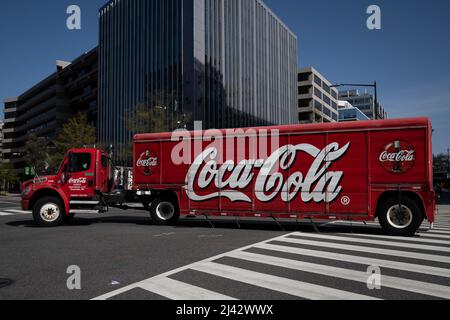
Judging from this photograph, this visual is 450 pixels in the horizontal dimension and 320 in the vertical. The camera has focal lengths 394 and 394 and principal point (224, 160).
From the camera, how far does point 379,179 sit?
12039 mm

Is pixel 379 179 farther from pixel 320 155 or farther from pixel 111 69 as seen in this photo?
→ pixel 111 69

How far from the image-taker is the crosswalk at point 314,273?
18.7 feet

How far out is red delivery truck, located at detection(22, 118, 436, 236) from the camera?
465 inches

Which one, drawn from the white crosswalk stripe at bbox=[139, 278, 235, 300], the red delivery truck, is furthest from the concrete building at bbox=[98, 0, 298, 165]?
the white crosswalk stripe at bbox=[139, 278, 235, 300]

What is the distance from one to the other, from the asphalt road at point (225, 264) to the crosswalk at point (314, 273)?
2 cm

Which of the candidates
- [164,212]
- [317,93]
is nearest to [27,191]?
[164,212]

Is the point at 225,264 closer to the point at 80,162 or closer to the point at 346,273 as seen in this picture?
the point at 346,273

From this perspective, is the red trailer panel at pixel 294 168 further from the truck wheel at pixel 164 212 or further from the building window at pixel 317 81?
the building window at pixel 317 81

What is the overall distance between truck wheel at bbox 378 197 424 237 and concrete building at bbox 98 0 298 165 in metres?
40.4

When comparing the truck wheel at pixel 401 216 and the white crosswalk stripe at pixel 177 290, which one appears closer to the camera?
the white crosswalk stripe at pixel 177 290

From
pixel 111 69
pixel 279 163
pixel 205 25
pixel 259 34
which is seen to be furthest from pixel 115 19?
pixel 279 163

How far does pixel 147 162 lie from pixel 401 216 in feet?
30.0

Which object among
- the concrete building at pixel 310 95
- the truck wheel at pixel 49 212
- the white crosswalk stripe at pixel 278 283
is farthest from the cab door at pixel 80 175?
the concrete building at pixel 310 95
